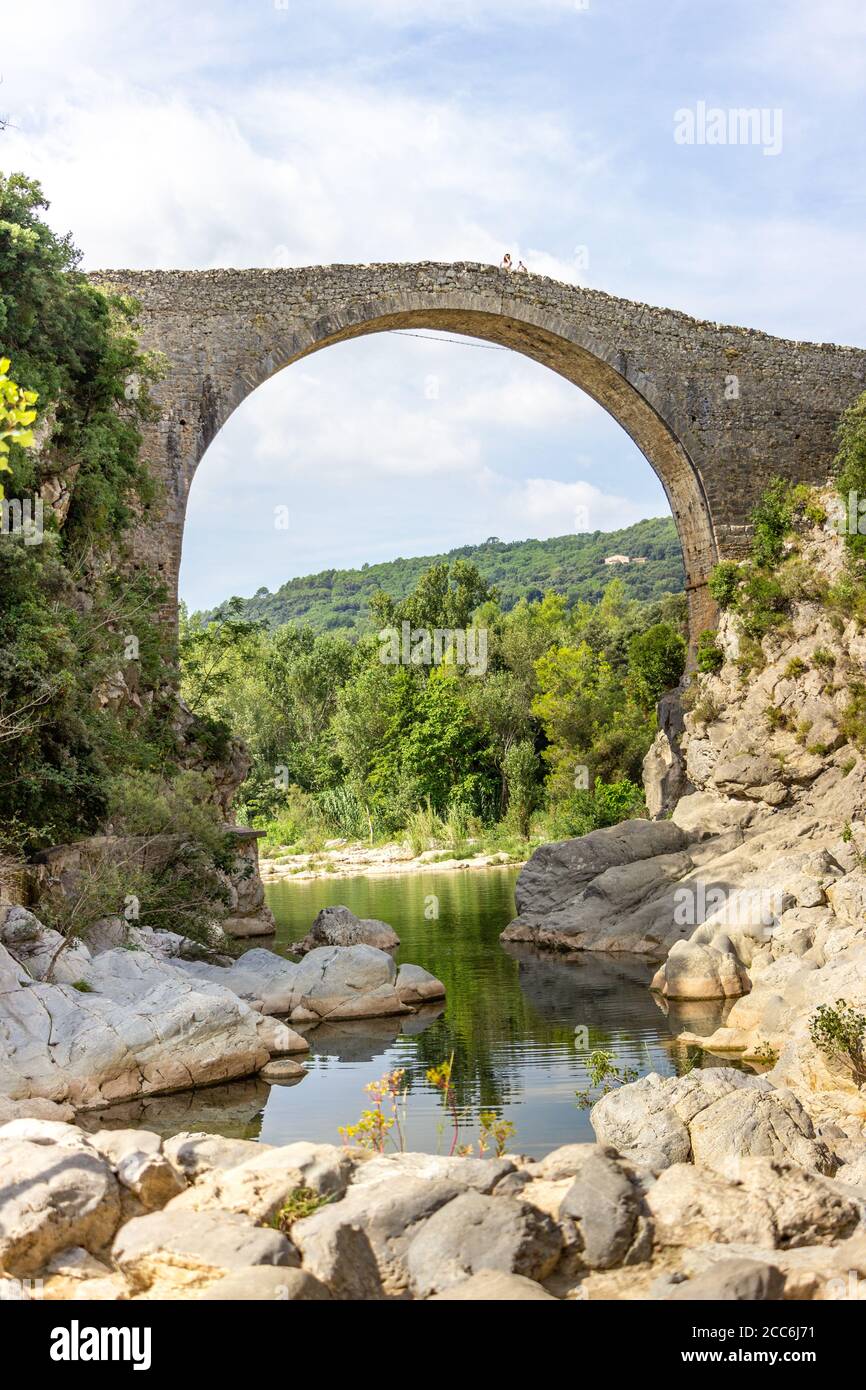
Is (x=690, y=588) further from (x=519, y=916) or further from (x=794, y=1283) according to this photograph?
(x=794, y=1283)

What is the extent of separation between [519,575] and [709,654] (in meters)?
52.0

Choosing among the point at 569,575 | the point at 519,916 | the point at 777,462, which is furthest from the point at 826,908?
the point at 569,575

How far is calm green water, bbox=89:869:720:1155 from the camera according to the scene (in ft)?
26.2

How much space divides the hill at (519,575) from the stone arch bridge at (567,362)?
3814 centimetres

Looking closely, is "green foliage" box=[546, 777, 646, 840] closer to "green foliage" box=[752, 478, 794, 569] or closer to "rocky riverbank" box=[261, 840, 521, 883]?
"rocky riverbank" box=[261, 840, 521, 883]

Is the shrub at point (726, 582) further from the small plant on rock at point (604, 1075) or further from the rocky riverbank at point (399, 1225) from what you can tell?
the rocky riverbank at point (399, 1225)

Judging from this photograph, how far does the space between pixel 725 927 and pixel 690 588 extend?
365 inches

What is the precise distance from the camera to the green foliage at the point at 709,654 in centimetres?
1977

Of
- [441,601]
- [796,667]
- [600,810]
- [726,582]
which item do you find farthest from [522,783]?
[796,667]

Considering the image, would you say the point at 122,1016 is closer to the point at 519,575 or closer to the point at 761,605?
the point at 761,605

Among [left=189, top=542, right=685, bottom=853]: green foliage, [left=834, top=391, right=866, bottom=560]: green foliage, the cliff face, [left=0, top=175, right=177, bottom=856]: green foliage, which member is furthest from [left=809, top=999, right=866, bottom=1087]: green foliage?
[left=189, top=542, right=685, bottom=853]: green foliage

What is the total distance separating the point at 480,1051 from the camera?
9.91 metres

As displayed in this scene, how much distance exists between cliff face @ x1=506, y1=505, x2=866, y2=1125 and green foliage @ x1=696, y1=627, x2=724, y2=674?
0.24ft

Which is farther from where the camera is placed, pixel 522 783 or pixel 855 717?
pixel 522 783
